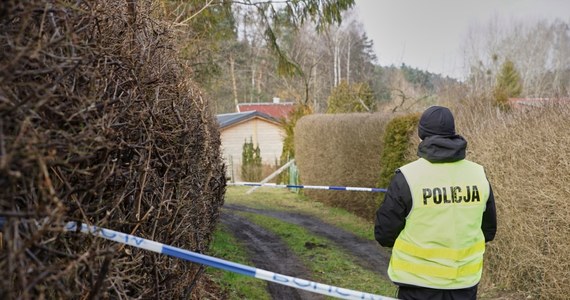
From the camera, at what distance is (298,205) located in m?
17.6

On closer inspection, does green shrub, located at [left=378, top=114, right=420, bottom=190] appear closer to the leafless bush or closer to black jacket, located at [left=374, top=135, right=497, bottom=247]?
the leafless bush

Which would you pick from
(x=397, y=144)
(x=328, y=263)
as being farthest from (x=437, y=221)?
(x=397, y=144)

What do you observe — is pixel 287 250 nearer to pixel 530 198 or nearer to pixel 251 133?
pixel 530 198

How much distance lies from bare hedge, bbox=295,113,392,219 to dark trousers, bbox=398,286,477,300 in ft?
30.6

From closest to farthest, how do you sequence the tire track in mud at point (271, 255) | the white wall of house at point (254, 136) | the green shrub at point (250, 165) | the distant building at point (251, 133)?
the tire track in mud at point (271, 255) → the green shrub at point (250, 165) → the distant building at point (251, 133) → the white wall of house at point (254, 136)

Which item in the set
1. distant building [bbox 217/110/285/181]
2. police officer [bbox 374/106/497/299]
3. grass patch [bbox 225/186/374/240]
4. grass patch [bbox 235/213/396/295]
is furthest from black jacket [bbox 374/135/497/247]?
distant building [bbox 217/110/285/181]

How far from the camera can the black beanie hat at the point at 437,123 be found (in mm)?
3512

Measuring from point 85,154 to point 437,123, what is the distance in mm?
2269

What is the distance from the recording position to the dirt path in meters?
8.31

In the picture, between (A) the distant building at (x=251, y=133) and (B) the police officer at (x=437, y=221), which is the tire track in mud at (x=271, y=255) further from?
(A) the distant building at (x=251, y=133)

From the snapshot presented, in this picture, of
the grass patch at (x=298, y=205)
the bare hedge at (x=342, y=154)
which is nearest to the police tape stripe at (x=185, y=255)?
the grass patch at (x=298, y=205)

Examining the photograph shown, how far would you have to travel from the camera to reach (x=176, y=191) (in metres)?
3.45

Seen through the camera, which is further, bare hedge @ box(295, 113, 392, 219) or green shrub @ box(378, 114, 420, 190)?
bare hedge @ box(295, 113, 392, 219)

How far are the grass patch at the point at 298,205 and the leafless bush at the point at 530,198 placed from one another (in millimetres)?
4503
